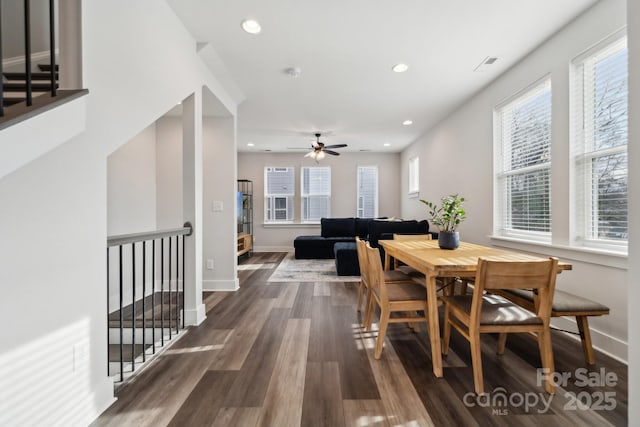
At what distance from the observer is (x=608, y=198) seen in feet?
6.80

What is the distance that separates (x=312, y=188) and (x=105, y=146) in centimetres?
603

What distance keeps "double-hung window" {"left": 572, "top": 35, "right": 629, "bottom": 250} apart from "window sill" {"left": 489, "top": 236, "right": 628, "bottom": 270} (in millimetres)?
108

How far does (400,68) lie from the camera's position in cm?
297

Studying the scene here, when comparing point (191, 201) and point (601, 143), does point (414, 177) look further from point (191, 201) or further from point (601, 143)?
point (191, 201)

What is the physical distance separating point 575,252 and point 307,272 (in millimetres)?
3509

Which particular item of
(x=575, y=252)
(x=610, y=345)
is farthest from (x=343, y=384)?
(x=575, y=252)

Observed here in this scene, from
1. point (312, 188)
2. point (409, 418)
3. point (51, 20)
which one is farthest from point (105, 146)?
point (312, 188)

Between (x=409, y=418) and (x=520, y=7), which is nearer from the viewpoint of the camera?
(x=409, y=418)

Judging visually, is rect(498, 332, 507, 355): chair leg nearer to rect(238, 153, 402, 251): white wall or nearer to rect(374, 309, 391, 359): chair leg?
rect(374, 309, 391, 359): chair leg

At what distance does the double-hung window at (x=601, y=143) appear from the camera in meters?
1.97

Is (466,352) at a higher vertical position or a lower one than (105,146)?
lower

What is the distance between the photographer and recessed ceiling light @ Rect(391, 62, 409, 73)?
2.92 m

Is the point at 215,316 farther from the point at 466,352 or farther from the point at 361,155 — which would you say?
the point at 361,155

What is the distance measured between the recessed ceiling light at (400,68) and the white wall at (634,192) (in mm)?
2007
